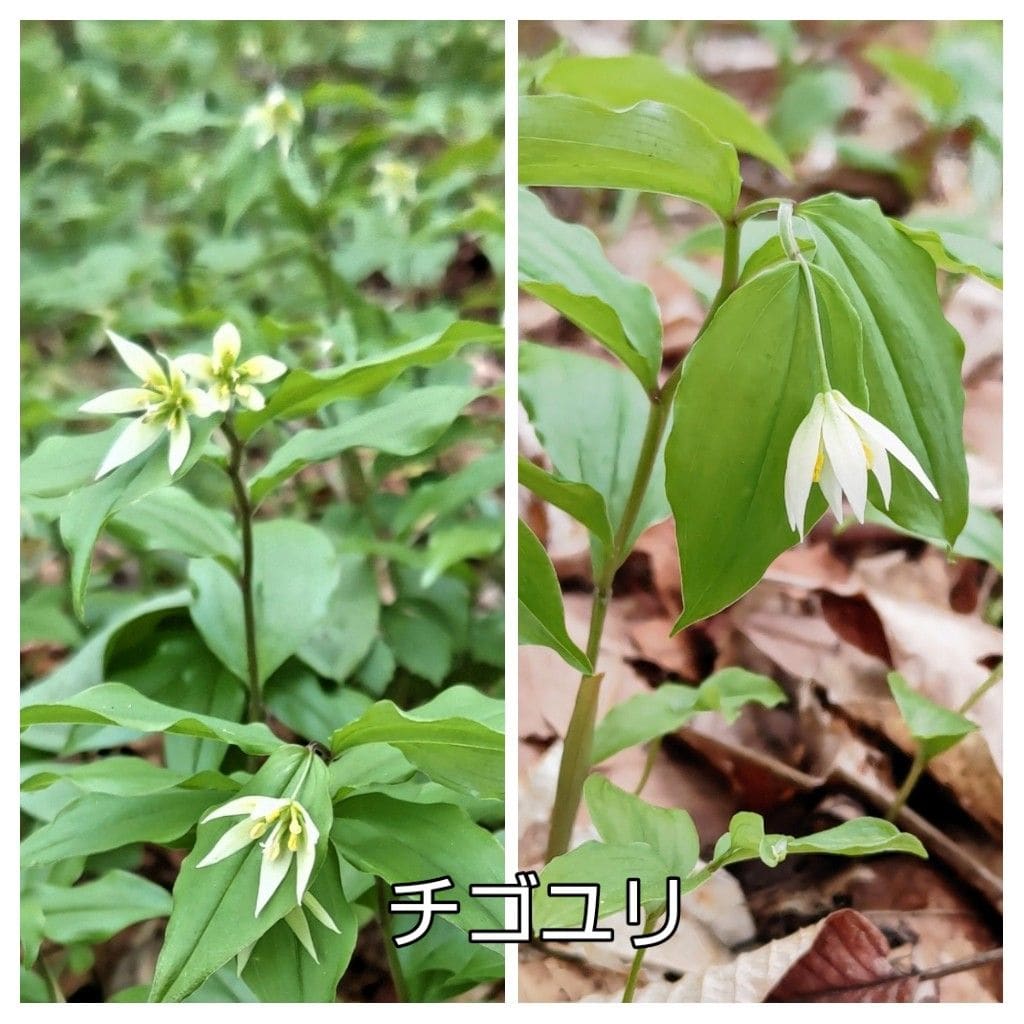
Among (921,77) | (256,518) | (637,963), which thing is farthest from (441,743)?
(921,77)

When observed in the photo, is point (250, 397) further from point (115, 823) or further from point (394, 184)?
point (394, 184)

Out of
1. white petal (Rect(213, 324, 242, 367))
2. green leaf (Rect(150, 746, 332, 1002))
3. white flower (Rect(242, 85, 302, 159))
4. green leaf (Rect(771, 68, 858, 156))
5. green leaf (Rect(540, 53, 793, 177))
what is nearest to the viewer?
green leaf (Rect(150, 746, 332, 1002))

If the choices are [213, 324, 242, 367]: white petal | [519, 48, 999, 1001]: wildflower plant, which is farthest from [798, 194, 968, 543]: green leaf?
[213, 324, 242, 367]: white petal

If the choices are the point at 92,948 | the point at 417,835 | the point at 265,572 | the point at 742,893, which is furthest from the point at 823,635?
the point at 92,948

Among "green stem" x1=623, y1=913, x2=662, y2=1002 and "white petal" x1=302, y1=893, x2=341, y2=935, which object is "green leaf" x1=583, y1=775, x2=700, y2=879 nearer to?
"green stem" x1=623, y1=913, x2=662, y2=1002

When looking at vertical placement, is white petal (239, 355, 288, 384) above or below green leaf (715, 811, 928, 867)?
above

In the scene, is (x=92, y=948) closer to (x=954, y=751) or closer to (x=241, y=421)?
(x=241, y=421)
